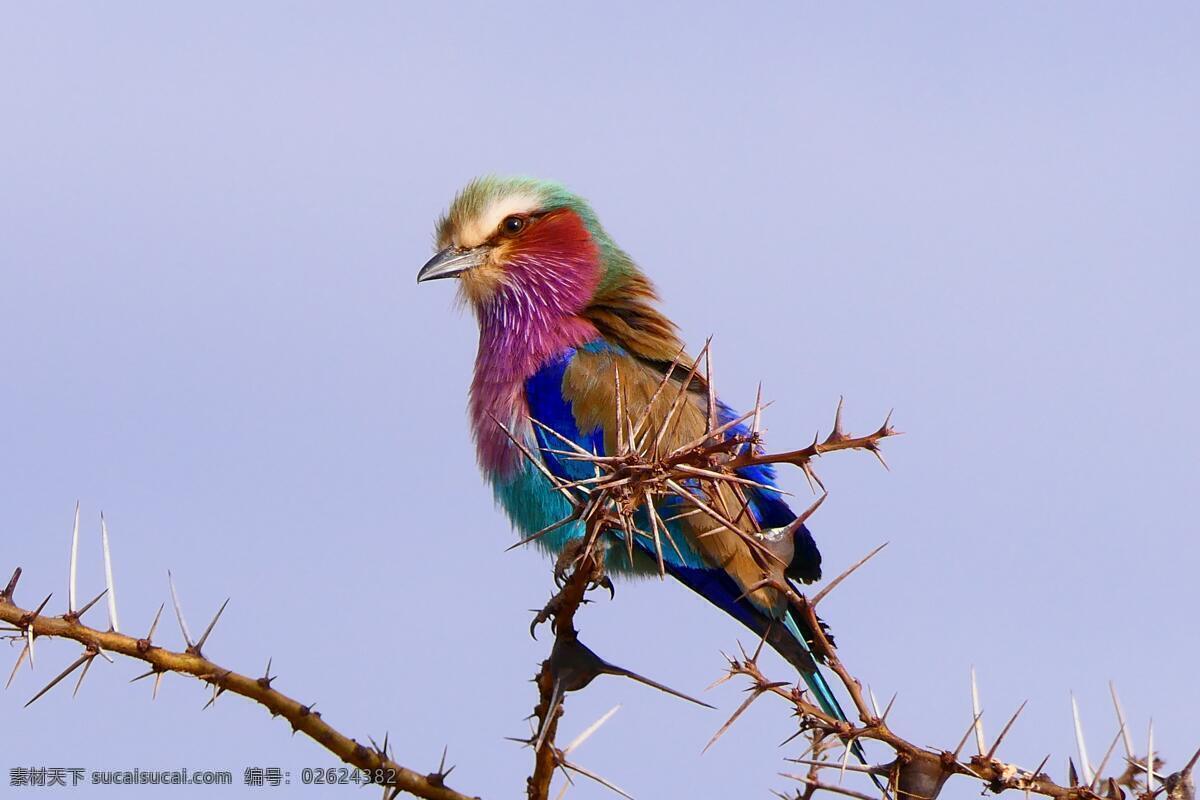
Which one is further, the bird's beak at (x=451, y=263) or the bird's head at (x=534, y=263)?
the bird's beak at (x=451, y=263)

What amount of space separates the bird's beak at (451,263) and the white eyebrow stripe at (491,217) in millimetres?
40

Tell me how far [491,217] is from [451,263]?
26cm

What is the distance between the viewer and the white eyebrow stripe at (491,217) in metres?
6.15

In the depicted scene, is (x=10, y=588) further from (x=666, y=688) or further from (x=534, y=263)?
(x=534, y=263)

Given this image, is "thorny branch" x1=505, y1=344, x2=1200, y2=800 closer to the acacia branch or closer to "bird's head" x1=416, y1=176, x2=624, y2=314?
the acacia branch

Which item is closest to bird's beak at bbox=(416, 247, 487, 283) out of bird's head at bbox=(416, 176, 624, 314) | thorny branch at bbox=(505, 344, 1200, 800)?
bird's head at bbox=(416, 176, 624, 314)

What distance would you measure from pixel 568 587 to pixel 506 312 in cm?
280

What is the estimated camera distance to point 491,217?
242 inches

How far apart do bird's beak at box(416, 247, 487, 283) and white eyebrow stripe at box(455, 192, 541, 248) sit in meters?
0.04

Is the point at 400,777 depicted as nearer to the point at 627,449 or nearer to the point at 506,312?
the point at 627,449

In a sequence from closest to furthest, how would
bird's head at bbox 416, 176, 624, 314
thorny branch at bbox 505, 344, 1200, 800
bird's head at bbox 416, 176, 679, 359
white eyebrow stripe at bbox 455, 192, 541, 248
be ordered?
thorny branch at bbox 505, 344, 1200, 800
bird's head at bbox 416, 176, 679, 359
bird's head at bbox 416, 176, 624, 314
white eyebrow stripe at bbox 455, 192, 541, 248

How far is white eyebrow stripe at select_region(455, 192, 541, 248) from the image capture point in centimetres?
615

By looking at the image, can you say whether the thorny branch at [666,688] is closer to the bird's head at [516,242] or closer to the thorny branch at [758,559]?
the thorny branch at [758,559]

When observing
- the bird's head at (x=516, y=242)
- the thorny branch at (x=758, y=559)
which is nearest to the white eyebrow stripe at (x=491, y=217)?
the bird's head at (x=516, y=242)
